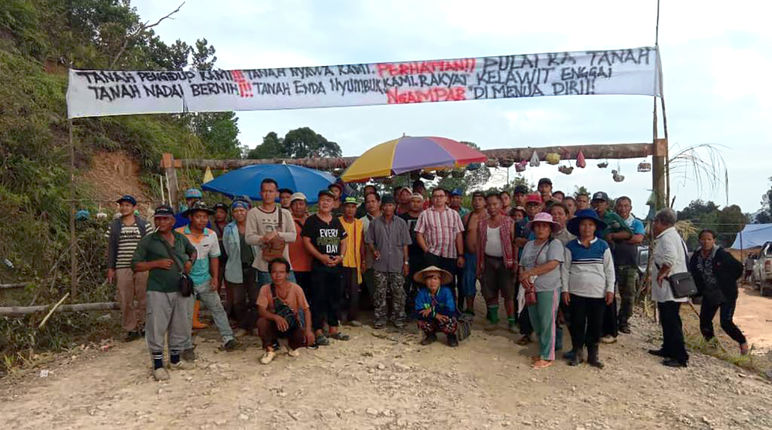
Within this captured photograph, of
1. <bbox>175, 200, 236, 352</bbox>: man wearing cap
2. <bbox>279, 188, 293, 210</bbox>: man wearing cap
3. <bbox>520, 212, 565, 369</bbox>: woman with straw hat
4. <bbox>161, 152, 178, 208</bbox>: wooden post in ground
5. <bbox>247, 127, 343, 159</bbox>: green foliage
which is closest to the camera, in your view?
<bbox>520, 212, 565, 369</bbox>: woman with straw hat

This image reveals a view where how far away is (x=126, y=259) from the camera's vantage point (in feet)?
16.6

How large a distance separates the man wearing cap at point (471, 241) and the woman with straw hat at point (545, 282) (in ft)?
3.22

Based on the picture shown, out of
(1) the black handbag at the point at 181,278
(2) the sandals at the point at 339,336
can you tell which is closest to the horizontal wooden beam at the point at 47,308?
(1) the black handbag at the point at 181,278

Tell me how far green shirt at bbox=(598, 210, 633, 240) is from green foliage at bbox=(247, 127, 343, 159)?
29.1 m

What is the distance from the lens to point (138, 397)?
3877 mm

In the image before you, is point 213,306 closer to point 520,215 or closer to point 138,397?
point 138,397

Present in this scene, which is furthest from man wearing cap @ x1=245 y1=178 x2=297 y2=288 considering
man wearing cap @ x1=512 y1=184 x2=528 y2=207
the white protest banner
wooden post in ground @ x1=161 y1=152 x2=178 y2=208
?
wooden post in ground @ x1=161 y1=152 x2=178 y2=208

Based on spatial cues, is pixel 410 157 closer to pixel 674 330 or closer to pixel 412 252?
pixel 412 252

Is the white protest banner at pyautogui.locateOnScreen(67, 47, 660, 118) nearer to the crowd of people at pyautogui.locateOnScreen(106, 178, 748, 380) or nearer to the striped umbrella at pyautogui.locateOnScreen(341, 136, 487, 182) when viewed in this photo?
the striped umbrella at pyautogui.locateOnScreen(341, 136, 487, 182)

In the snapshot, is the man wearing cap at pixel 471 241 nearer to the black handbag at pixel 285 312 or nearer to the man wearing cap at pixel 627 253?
the man wearing cap at pixel 627 253

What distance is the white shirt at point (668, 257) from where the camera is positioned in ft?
15.7

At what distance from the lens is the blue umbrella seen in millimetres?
6355

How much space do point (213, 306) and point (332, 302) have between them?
46.8 inches

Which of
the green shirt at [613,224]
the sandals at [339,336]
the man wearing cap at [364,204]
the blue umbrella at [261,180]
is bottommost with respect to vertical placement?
the sandals at [339,336]
